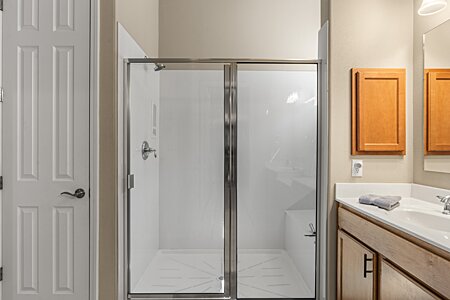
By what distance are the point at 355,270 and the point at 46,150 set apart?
80.5 inches

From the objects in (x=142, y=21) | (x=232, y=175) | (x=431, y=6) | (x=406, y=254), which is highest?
(x=142, y=21)

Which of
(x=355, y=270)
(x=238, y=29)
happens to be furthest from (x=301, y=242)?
(x=238, y=29)

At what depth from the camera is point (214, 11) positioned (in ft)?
14.1

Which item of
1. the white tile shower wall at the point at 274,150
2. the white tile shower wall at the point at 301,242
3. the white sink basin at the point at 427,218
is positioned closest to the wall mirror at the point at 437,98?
the white sink basin at the point at 427,218

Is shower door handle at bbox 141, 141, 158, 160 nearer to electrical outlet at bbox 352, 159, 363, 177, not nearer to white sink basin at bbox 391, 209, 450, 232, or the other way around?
electrical outlet at bbox 352, 159, 363, 177

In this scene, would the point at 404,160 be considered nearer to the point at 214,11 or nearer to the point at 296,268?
the point at 296,268

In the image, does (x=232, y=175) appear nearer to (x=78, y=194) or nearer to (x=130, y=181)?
(x=130, y=181)

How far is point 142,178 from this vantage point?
2.92 metres

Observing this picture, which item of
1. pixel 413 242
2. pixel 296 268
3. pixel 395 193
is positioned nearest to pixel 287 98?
pixel 395 193

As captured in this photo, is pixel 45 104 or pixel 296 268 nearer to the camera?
pixel 45 104

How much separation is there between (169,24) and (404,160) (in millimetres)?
2897

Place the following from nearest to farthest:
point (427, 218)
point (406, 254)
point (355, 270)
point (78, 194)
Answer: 1. point (406, 254)
2. point (427, 218)
3. point (355, 270)
4. point (78, 194)

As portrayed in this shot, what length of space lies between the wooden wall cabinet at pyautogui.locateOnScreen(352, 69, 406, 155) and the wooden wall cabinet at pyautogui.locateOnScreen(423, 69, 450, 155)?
17 centimetres

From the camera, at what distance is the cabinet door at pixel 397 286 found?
1.52m
